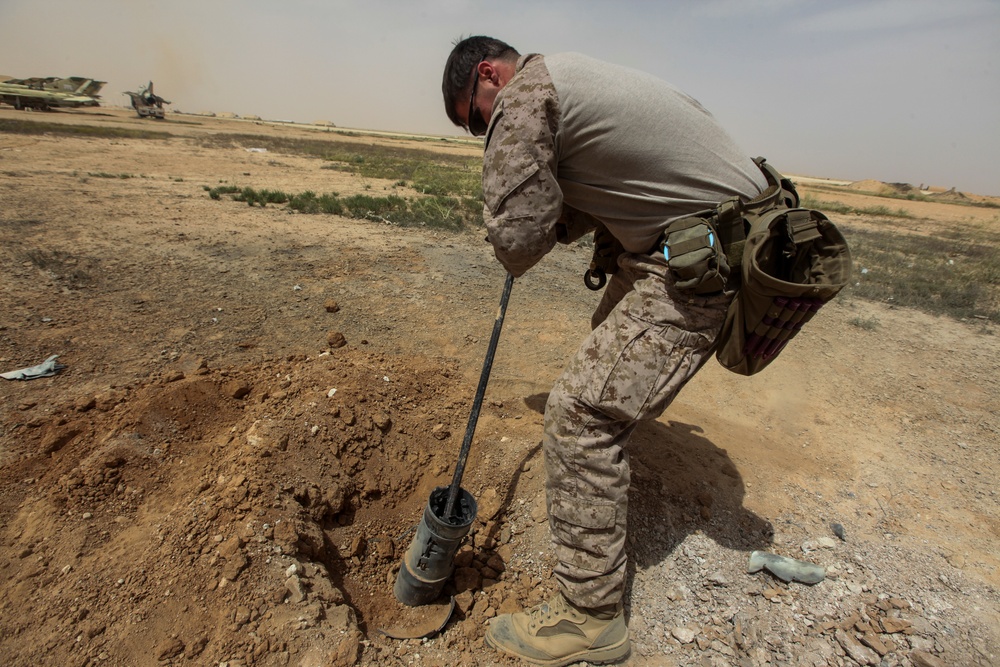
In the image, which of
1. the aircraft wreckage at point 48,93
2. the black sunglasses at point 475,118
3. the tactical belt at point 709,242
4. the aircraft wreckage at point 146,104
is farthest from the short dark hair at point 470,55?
the aircraft wreckage at point 146,104

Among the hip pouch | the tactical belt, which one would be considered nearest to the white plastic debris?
the tactical belt

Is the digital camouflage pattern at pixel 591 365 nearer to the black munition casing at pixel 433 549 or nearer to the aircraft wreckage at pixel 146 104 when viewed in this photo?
the black munition casing at pixel 433 549

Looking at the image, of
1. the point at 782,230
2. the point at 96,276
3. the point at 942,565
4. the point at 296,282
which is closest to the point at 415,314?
the point at 296,282

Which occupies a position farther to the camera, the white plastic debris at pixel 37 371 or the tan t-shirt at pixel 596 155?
the white plastic debris at pixel 37 371

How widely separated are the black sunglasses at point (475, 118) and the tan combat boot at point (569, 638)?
179 centimetres

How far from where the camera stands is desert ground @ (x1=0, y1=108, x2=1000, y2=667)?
1830 millimetres

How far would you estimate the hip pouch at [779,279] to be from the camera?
66.1 inches

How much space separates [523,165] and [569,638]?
163cm

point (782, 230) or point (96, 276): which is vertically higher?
point (782, 230)

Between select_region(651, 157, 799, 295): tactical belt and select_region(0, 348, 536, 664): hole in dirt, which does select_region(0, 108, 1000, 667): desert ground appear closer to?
select_region(0, 348, 536, 664): hole in dirt

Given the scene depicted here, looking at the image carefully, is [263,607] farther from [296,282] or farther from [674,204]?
[296,282]

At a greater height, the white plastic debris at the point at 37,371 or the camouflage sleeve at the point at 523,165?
the camouflage sleeve at the point at 523,165

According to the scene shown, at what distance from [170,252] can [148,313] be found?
1398 mm

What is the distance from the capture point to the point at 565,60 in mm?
1715
